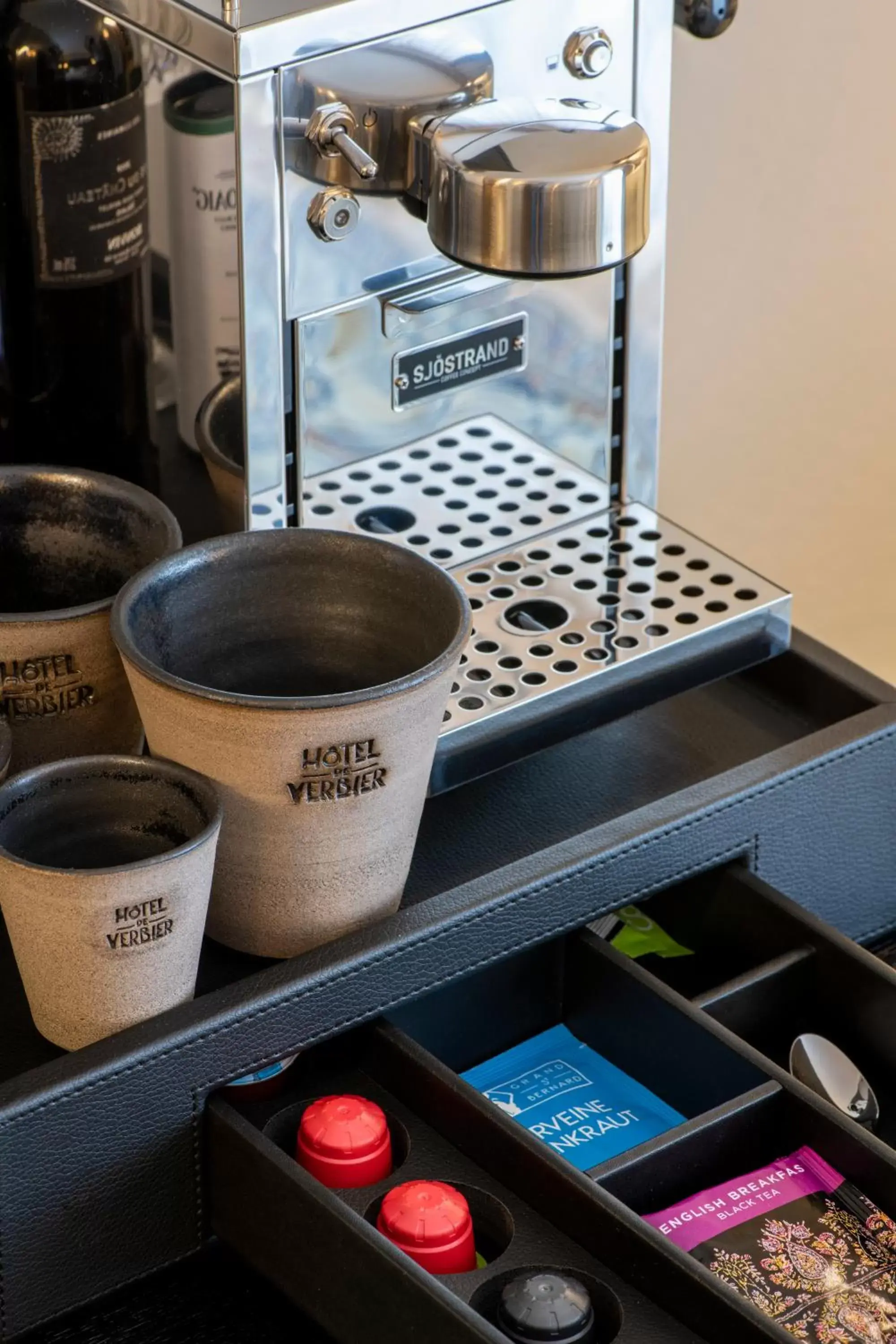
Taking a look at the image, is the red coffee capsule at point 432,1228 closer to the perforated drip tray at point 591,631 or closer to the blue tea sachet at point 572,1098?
the blue tea sachet at point 572,1098

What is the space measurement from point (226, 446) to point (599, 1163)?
1.11 ft

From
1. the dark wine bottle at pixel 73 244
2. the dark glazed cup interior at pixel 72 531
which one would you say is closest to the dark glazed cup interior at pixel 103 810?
the dark glazed cup interior at pixel 72 531

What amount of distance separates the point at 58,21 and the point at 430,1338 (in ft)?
1.83

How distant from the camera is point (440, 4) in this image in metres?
0.76

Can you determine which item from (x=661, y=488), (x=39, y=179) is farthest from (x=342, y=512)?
(x=661, y=488)

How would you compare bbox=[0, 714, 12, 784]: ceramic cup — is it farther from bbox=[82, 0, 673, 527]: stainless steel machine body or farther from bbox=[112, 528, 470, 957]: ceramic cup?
bbox=[82, 0, 673, 527]: stainless steel machine body

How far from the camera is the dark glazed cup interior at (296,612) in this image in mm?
746

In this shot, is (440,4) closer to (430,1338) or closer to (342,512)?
(342,512)

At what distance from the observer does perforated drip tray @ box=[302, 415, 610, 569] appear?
0.91 m

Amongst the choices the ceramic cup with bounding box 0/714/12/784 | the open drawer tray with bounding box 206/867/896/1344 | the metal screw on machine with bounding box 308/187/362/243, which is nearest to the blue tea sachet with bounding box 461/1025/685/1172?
the open drawer tray with bounding box 206/867/896/1344

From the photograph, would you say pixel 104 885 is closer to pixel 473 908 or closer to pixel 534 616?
pixel 473 908

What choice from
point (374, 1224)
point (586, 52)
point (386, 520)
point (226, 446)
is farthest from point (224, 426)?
point (374, 1224)

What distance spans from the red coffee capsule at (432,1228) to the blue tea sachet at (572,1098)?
0.22ft

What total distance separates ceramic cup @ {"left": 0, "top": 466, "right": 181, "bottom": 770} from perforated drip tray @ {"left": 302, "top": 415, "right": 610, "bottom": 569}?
123 millimetres
